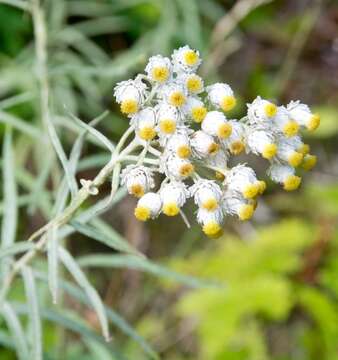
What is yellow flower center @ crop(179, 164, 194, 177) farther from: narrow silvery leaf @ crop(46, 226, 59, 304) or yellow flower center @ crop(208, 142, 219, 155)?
narrow silvery leaf @ crop(46, 226, 59, 304)

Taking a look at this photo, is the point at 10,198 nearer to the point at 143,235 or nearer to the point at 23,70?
the point at 23,70

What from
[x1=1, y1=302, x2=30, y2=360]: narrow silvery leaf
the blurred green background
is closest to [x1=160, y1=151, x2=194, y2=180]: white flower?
[x1=1, y1=302, x2=30, y2=360]: narrow silvery leaf

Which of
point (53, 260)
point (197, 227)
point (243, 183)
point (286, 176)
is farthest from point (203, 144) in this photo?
point (197, 227)

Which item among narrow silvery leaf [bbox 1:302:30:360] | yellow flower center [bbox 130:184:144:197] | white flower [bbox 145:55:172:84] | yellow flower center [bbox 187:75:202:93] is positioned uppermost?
white flower [bbox 145:55:172:84]

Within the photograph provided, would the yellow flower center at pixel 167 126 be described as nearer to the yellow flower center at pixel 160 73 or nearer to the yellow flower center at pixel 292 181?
the yellow flower center at pixel 160 73

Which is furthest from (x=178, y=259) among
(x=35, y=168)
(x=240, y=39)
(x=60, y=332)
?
(x=240, y=39)

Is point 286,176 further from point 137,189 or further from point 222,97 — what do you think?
point 137,189
